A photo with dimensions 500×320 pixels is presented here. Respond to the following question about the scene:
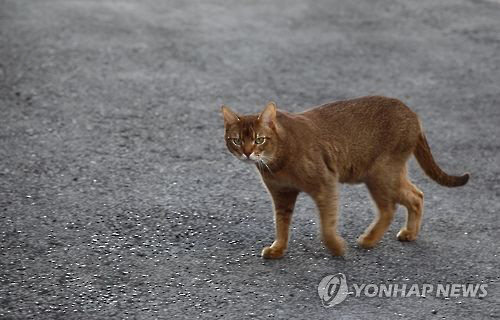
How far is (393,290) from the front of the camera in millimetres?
3941

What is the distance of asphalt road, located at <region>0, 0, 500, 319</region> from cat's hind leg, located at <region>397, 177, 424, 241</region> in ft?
0.21

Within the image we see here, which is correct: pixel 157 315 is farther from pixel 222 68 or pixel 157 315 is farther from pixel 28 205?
pixel 222 68

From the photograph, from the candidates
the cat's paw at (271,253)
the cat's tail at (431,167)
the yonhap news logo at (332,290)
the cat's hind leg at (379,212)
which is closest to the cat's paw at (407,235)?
the cat's hind leg at (379,212)

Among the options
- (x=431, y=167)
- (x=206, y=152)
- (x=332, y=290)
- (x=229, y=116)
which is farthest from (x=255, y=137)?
(x=206, y=152)

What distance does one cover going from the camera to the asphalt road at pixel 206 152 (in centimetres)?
395

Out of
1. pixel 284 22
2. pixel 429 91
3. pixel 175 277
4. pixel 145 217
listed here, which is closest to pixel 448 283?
pixel 175 277

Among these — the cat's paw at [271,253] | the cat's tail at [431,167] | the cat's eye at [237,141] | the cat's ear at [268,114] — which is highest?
the cat's ear at [268,114]

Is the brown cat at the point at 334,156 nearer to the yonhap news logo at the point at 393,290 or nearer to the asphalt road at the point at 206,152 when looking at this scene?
the asphalt road at the point at 206,152

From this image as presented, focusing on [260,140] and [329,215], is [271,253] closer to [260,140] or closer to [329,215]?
[329,215]

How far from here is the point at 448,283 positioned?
4.01 metres

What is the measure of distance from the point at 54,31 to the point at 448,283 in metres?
4.85

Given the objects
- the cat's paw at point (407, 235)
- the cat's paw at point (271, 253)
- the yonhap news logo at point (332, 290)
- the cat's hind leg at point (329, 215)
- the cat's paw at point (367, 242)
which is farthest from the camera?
the cat's paw at point (407, 235)

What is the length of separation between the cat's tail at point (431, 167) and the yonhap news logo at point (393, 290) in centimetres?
64

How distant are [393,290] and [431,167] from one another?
778 millimetres
